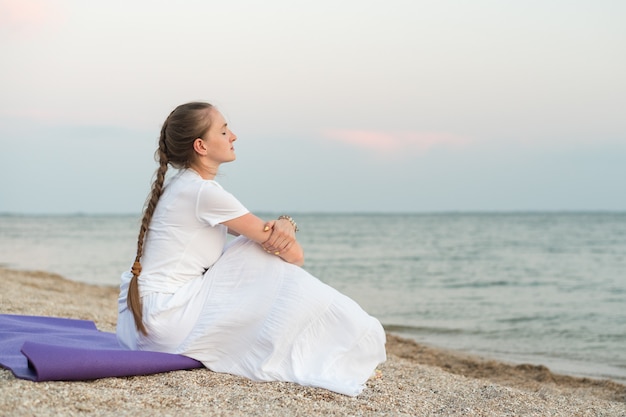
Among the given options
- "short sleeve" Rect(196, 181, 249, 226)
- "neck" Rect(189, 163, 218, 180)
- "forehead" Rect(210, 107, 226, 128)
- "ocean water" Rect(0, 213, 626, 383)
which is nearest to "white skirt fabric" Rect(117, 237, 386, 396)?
"short sleeve" Rect(196, 181, 249, 226)

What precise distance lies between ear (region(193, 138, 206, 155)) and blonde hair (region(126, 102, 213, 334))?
3 cm

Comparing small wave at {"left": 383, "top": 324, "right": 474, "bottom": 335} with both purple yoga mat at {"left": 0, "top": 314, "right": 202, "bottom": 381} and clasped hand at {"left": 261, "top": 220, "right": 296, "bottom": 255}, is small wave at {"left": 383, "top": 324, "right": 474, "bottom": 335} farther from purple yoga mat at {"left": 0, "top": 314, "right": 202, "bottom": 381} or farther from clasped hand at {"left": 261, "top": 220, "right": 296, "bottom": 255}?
clasped hand at {"left": 261, "top": 220, "right": 296, "bottom": 255}

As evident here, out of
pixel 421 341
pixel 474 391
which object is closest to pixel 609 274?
pixel 421 341

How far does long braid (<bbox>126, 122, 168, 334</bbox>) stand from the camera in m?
3.73

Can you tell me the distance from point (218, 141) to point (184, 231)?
1.90 feet

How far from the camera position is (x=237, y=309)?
3.68 meters

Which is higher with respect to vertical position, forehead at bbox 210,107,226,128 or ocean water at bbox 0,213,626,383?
forehead at bbox 210,107,226,128

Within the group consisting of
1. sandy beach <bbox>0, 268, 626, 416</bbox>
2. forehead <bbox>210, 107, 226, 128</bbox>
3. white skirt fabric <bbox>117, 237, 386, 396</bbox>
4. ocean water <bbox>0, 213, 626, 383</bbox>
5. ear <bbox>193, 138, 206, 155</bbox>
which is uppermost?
forehead <bbox>210, 107, 226, 128</bbox>

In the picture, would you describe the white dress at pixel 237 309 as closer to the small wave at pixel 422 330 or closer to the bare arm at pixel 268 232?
the bare arm at pixel 268 232

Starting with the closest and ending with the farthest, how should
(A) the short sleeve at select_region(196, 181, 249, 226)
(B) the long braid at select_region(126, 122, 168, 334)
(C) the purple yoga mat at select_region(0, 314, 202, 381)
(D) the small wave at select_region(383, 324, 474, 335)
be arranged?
(C) the purple yoga mat at select_region(0, 314, 202, 381), (A) the short sleeve at select_region(196, 181, 249, 226), (B) the long braid at select_region(126, 122, 168, 334), (D) the small wave at select_region(383, 324, 474, 335)

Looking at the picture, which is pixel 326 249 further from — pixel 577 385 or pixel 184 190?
pixel 184 190

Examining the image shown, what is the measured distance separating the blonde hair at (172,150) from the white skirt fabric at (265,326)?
102 mm

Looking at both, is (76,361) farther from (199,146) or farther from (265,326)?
(199,146)

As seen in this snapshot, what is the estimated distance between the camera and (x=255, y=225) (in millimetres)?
3664
